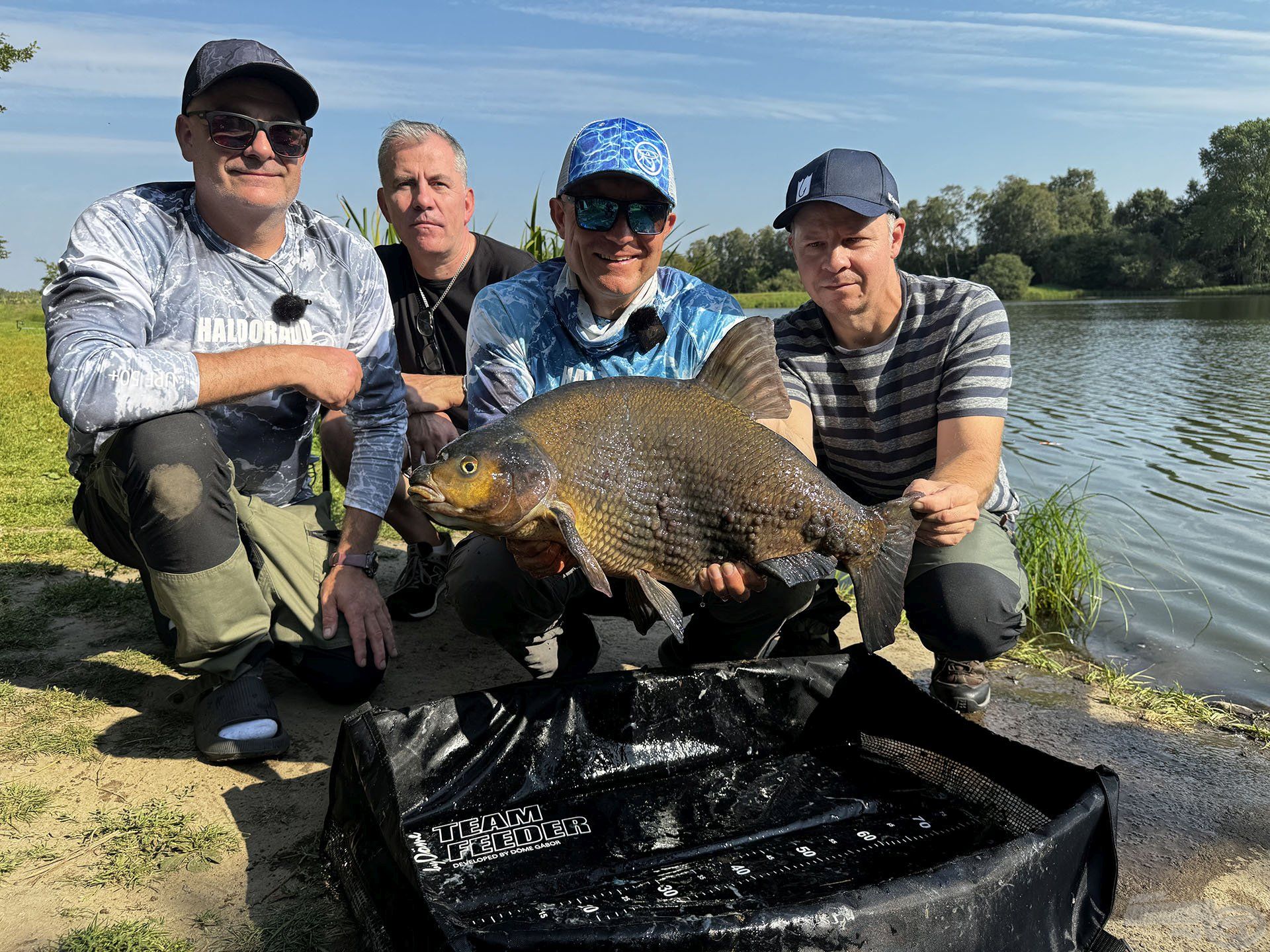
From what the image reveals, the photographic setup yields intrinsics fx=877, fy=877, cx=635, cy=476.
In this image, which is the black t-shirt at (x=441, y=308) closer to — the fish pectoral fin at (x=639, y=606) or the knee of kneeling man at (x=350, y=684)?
the knee of kneeling man at (x=350, y=684)

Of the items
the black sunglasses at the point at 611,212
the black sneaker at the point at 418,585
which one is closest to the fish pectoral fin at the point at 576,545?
the black sunglasses at the point at 611,212

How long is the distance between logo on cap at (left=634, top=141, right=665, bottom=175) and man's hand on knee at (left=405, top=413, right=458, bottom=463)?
6.80 feet

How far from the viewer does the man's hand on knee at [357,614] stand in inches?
129

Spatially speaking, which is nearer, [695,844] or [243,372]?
[695,844]

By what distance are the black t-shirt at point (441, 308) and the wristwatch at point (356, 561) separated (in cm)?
180

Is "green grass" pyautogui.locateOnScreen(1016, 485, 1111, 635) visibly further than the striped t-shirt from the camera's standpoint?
Yes

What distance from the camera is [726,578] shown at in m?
2.52

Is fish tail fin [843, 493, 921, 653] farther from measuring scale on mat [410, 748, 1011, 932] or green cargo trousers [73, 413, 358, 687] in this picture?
green cargo trousers [73, 413, 358, 687]

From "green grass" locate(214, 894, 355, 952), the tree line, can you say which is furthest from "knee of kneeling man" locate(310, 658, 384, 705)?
the tree line

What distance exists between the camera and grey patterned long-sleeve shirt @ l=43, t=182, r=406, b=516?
279 cm

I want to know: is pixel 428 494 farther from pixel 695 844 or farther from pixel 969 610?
pixel 969 610

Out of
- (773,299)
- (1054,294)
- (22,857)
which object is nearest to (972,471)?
(22,857)

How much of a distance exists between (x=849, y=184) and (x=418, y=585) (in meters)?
2.68

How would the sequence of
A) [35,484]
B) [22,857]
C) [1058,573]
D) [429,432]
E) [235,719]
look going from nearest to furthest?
1. [22,857]
2. [235,719]
3. [429,432]
4. [1058,573]
5. [35,484]
